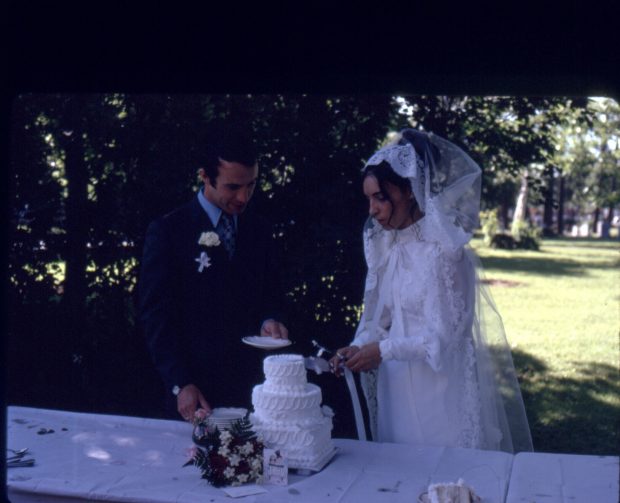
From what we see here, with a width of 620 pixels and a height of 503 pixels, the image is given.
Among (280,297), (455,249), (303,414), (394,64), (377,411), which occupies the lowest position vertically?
(377,411)

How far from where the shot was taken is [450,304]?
10.2 ft

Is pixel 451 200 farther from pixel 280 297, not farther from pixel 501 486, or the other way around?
pixel 501 486

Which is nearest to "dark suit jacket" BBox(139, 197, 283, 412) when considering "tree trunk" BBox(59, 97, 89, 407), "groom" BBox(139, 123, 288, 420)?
"groom" BBox(139, 123, 288, 420)

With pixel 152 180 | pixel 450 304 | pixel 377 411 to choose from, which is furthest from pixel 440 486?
pixel 152 180

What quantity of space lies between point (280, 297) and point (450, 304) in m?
0.84

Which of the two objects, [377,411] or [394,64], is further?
[377,411]

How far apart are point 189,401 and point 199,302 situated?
Result: 0.49 meters

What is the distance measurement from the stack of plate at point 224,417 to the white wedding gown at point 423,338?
70cm

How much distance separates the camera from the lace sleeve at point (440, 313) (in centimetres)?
306

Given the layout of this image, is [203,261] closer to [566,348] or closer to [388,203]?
[388,203]

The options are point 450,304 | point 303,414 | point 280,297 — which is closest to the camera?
point 303,414

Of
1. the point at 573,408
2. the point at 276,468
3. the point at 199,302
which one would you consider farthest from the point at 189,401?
the point at 573,408

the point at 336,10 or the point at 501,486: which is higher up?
the point at 336,10

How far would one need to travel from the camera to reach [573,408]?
6762mm
